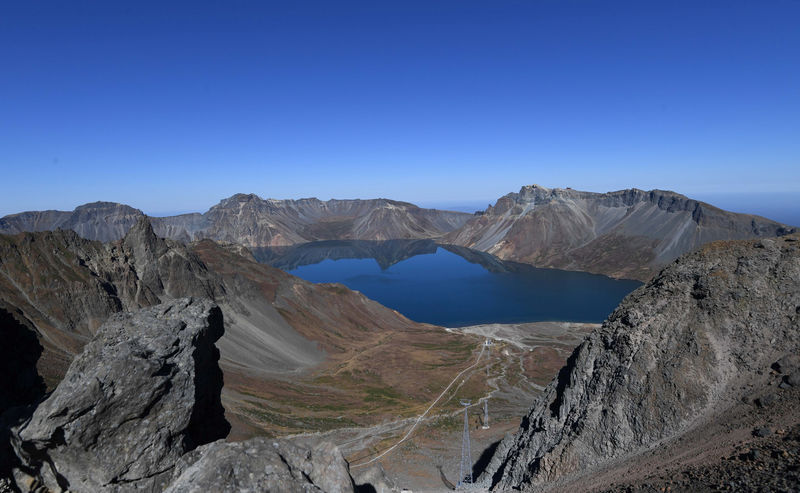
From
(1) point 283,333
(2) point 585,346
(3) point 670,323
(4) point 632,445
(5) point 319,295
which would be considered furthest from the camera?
(5) point 319,295

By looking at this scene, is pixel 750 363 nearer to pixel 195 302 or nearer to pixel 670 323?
pixel 670 323

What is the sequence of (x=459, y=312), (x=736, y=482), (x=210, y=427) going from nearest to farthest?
(x=736, y=482), (x=210, y=427), (x=459, y=312)

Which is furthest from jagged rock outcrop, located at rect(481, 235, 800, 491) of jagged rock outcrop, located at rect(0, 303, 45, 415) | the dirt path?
jagged rock outcrop, located at rect(0, 303, 45, 415)

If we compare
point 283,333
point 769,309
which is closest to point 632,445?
point 769,309

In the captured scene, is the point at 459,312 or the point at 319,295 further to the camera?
the point at 459,312

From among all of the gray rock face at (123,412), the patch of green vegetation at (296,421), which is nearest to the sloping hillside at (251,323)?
the patch of green vegetation at (296,421)

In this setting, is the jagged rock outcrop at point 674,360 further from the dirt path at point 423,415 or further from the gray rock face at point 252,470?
the dirt path at point 423,415
